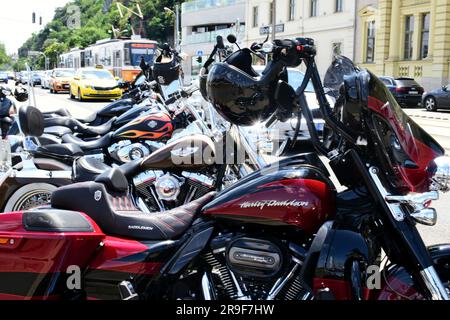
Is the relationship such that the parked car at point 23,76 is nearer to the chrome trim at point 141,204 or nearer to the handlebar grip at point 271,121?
the chrome trim at point 141,204

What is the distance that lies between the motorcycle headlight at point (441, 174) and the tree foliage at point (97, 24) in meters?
46.2

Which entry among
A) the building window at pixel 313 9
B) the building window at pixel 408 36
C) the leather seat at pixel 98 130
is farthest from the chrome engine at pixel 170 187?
the building window at pixel 313 9

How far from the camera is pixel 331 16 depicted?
3712 cm

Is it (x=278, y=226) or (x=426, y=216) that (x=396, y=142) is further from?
(x=278, y=226)

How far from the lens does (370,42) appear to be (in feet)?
113

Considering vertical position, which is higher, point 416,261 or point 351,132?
point 351,132

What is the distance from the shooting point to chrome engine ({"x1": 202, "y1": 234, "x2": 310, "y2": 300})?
2.60 meters

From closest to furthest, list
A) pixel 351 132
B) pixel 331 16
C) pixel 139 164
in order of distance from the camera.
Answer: pixel 351 132 < pixel 139 164 < pixel 331 16

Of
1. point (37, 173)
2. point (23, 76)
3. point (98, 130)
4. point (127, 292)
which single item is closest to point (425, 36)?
point (23, 76)

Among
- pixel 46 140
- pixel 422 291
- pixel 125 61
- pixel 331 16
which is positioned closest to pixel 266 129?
pixel 422 291

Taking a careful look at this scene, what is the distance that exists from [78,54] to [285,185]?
4713 centimetres

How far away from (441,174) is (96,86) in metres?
26.8
